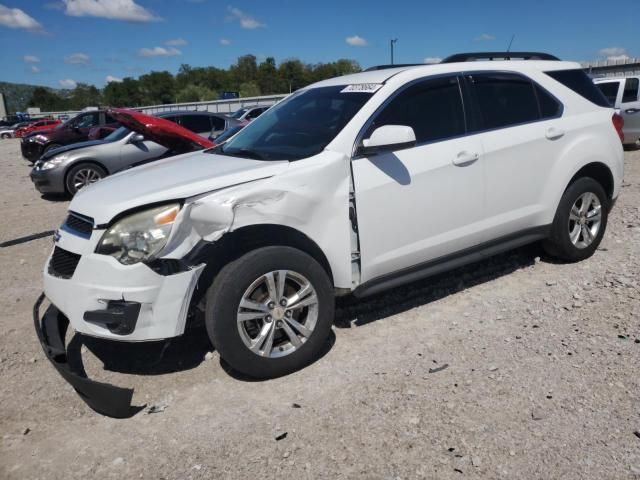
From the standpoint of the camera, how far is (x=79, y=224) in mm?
3168

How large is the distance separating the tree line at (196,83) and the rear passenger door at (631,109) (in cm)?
9440

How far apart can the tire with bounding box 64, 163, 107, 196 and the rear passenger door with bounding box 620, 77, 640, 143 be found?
11.6 metres

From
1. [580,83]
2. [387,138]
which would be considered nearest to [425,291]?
[387,138]

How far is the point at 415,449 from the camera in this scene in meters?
2.57

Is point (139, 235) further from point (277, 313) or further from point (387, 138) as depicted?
point (387, 138)

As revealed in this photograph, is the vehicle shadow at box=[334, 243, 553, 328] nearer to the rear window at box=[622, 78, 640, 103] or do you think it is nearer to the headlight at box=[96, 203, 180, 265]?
the headlight at box=[96, 203, 180, 265]

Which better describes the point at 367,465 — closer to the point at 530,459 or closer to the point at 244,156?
the point at 530,459

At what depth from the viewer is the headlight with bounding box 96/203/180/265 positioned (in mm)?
2842

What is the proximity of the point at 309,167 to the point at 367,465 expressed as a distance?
1720mm

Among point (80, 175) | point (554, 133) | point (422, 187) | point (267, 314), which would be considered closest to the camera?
point (267, 314)

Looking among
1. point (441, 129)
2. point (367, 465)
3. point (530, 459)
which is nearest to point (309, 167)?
point (441, 129)

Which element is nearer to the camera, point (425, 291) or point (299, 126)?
point (299, 126)

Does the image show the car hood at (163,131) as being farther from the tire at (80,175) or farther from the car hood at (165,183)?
the tire at (80,175)

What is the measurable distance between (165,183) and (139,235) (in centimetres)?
41
